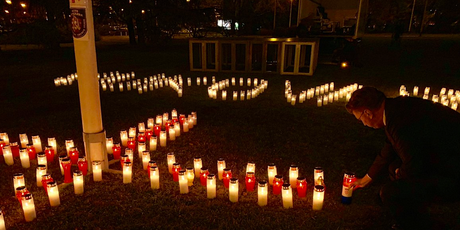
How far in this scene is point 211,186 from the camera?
12.1 ft

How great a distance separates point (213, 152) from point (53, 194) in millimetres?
2267

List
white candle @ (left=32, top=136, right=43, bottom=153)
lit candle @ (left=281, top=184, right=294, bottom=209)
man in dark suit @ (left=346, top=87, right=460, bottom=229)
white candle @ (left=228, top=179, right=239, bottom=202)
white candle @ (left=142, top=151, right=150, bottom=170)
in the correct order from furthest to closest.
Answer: white candle @ (left=32, top=136, right=43, bottom=153), white candle @ (left=142, top=151, right=150, bottom=170), white candle @ (left=228, top=179, right=239, bottom=202), lit candle @ (left=281, top=184, right=294, bottom=209), man in dark suit @ (left=346, top=87, right=460, bottom=229)

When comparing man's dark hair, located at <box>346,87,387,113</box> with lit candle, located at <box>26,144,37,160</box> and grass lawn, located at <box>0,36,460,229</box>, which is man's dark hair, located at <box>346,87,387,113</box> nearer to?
grass lawn, located at <box>0,36,460,229</box>

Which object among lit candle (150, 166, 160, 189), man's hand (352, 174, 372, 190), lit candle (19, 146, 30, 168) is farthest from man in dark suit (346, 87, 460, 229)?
lit candle (19, 146, 30, 168)

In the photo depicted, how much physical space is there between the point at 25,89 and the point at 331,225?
32.5ft

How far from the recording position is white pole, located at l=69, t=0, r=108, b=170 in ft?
12.0

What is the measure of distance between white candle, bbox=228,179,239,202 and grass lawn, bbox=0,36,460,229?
6cm

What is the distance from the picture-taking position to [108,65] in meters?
15.1

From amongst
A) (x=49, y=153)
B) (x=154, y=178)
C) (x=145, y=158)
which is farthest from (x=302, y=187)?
(x=49, y=153)

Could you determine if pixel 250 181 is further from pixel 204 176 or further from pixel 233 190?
pixel 204 176

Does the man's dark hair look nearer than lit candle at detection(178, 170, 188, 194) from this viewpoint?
Yes

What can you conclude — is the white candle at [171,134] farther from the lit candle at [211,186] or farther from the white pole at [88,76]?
the lit candle at [211,186]

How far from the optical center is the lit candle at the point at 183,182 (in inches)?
148

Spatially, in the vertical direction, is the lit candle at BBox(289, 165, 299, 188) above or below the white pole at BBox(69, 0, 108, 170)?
below
